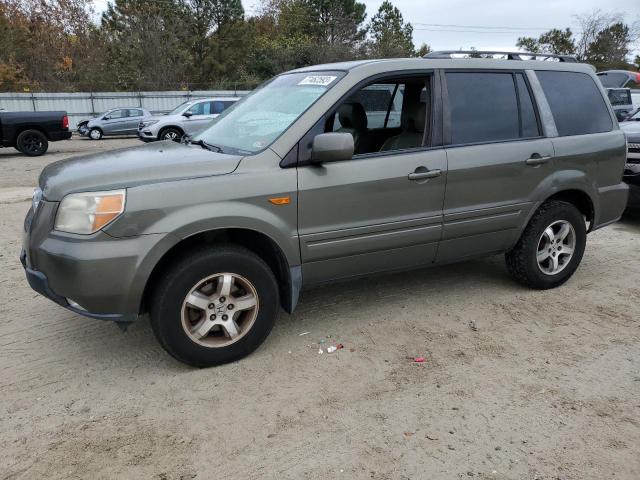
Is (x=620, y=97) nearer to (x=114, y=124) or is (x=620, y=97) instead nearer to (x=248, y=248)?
(x=248, y=248)

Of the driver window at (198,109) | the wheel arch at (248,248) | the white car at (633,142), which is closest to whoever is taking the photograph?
the wheel arch at (248,248)

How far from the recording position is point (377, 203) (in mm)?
3635

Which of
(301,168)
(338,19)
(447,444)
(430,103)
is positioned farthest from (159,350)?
(338,19)

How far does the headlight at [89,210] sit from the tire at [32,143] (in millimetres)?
14115

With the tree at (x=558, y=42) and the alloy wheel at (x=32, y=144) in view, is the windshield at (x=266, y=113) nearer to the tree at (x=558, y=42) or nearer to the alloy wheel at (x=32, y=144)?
the alloy wheel at (x=32, y=144)

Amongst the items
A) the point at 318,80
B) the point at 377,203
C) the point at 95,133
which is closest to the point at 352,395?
the point at 377,203

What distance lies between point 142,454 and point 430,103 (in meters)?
2.96

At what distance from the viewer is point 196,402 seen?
9.84 ft

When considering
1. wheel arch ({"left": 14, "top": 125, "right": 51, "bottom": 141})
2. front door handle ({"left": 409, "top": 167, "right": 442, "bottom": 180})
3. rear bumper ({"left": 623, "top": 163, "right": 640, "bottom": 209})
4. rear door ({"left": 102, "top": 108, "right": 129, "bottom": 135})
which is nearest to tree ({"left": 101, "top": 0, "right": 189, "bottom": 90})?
rear door ({"left": 102, "top": 108, "right": 129, "bottom": 135})

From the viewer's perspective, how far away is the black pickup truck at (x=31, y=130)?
14836 millimetres

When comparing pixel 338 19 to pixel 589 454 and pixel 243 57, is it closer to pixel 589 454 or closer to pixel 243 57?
pixel 243 57

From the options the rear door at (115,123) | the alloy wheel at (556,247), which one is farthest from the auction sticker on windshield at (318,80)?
the rear door at (115,123)

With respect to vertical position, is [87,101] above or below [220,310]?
above

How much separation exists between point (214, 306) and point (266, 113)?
1.49 metres
